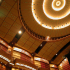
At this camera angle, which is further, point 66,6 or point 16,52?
point 16,52

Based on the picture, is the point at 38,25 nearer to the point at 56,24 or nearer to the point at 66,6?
the point at 56,24

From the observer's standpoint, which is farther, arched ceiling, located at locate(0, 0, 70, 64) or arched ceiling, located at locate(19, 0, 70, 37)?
arched ceiling, located at locate(19, 0, 70, 37)

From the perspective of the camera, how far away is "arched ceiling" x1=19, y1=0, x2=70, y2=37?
11117 mm

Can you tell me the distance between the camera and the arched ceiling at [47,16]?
36.5 feet

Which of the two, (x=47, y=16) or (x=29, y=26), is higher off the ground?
(x=47, y=16)

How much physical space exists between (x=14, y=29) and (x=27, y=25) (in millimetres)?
1734

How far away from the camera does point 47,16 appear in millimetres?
12711

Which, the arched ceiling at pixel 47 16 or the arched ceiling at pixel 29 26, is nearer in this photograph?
the arched ceiling at pixel 29 26

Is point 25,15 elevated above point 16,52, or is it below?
above

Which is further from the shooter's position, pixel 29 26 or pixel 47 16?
pixel 47 16

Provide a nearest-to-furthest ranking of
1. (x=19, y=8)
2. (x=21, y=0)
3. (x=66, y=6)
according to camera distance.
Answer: (x=21, y=0) < (x=19, y=8) < (x=66, y=6)

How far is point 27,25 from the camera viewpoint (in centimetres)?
1242

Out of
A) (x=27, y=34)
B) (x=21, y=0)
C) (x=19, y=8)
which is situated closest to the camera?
(x=21, y=0)

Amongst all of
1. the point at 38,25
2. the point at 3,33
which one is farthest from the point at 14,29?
the point at 38,25
